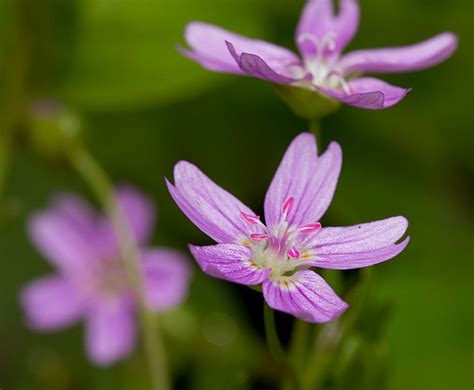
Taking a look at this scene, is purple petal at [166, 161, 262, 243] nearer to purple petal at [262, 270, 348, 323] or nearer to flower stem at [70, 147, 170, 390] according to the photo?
purple petal at [262, 270, 348, 323]

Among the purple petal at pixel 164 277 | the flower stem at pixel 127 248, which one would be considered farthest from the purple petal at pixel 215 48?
the purple petal at pixel 164 277

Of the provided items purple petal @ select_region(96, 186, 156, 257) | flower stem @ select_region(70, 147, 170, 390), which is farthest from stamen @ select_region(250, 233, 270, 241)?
purple petal @ select_region(96, 186, 156, 257)

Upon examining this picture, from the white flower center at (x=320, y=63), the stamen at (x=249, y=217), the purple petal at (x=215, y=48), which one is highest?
the purple petal at (x=215, y=48)

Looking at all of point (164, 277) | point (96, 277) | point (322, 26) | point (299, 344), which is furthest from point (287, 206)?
point (96, 277)

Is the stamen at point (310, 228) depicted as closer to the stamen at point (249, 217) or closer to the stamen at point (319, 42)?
the stamen at point (249, 217)

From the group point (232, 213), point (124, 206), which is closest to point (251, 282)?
point (232, 213)


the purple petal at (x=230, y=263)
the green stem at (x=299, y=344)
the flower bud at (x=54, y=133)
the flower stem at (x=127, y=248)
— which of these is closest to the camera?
the purple petal at (x=230, y=263)

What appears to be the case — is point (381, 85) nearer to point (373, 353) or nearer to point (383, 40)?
point (373, 353)

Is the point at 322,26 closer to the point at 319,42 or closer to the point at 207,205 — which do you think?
the point at 319,42
